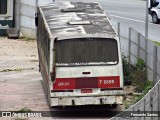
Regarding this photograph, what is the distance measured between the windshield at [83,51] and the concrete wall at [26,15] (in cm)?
1633

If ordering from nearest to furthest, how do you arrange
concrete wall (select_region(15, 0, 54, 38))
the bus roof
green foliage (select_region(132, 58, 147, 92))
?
the bus roof
green foliage (select_region(132, 58, 147, 92))
concrete wall (select_region(15, 0, 54, 38))

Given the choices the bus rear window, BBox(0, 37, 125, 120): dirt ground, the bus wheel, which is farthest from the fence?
the bus wheel

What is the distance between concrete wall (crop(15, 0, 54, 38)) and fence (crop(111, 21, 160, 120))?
9.37 m

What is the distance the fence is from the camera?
1596 cm

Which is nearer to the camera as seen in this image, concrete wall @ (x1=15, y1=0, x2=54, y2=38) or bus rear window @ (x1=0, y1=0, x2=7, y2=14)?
concrete wall @ (x1=15, y1=0, x2=54, y2=38)

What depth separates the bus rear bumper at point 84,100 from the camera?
1944cm

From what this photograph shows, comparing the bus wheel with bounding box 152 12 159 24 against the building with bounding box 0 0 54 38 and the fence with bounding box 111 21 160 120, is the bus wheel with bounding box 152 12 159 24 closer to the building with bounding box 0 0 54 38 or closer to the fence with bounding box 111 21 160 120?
the building with bounding box 0 0 54 38

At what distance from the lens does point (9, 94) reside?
23.1m

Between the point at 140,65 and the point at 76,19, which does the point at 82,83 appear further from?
the point at 140,65

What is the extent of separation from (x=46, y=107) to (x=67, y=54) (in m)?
2.56

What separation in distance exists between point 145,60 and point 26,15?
14.5m

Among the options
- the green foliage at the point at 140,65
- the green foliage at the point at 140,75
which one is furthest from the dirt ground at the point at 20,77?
the green foliage at the point at 140,65

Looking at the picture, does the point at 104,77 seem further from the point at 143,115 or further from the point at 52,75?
the point at 143,115

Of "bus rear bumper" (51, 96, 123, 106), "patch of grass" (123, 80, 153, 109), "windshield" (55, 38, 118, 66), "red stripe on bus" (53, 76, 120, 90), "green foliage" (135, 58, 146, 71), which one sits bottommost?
"patch of grass" (123, 80, 153, 109)
